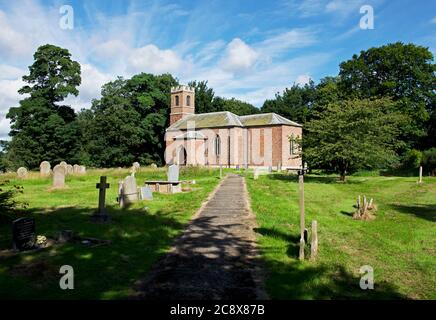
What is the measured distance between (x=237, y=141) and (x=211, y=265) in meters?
42.0

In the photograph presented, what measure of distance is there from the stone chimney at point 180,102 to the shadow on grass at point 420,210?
1663 inches

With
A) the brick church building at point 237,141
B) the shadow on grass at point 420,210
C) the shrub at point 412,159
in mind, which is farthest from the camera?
the brick church building at point 237,141

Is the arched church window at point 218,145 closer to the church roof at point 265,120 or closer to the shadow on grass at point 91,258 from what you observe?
the church roof at point 265,120

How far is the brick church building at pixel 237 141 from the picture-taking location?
4816 centimetres

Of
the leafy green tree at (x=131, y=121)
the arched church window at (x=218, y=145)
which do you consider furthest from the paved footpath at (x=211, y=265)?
the leafy green tree at (x=131, y=121)

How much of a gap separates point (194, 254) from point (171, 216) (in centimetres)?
490

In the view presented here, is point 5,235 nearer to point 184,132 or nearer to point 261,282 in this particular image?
point 261,282

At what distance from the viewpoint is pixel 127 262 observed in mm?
8039

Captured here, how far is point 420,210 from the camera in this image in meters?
15.9

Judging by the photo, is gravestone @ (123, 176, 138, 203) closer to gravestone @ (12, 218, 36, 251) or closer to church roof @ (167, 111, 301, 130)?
gravestone @ (12, 218, 36, 251)

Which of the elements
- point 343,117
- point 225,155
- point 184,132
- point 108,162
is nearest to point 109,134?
point 108,162

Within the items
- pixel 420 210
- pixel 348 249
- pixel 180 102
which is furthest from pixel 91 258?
pixel 180 102

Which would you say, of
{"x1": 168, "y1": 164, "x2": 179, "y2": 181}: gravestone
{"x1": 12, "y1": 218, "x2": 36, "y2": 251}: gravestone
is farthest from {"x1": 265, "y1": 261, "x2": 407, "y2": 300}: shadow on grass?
{"x1": 168, "y1": 164, "x2": 179, "y2": 181}: gravestone

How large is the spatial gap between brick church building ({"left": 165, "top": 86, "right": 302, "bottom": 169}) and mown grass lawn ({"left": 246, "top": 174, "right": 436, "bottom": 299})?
1189 inches
